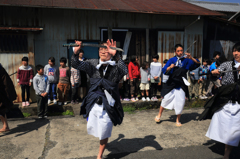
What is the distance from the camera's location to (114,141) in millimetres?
4461

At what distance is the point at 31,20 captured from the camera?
7359mm

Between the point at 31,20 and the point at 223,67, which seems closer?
the point at 223,67

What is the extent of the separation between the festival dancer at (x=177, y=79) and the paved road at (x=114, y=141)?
0.63m

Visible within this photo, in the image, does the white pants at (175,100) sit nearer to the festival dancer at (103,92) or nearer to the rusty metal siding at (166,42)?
the festival dancer at (103,92)

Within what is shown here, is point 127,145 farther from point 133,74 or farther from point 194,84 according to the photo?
point 194,84

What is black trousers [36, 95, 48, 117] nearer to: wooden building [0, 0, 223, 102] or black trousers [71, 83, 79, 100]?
black trousers [71, 83, 79, 100]

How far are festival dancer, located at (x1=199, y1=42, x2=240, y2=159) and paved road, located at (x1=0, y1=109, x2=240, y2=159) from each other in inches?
19.9

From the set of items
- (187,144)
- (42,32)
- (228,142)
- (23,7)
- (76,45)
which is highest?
(23,7)

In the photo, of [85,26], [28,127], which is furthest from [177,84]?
[85,26]

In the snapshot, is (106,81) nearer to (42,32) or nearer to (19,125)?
(19,125)

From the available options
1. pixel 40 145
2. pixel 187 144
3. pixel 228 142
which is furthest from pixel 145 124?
pixel 40 145

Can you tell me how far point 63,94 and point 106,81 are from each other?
15.4 feet

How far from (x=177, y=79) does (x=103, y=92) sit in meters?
2.45

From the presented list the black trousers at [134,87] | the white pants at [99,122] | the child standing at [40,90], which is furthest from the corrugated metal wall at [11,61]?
the white pants at [99,122]
